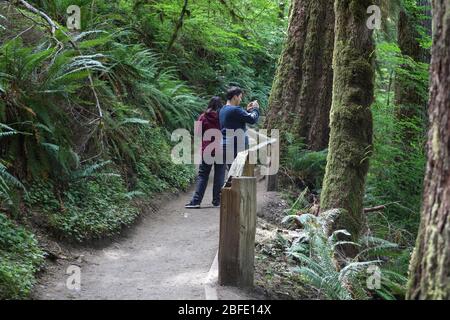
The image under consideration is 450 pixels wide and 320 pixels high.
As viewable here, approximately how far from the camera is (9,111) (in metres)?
8.01

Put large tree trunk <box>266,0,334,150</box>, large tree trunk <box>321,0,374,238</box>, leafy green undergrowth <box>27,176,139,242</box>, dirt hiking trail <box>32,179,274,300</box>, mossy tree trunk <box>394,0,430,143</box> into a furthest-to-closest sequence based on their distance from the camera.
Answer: large tree trunk <box>266,0,334,150</box> → mossy tree trunk <box>394,0,430,143</box> → large tree trunk <box>321,0,374,238</box> → leafy green undergrowth <box>27,176,139,242</box> → dirt hiking trail <box>32,179,274,300</box>

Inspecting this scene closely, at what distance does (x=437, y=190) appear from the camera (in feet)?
13.9

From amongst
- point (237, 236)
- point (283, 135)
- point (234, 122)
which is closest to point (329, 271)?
point (237, 236)

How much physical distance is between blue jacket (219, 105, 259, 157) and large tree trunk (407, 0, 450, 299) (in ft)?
17.8

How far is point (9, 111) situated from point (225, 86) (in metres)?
12.0

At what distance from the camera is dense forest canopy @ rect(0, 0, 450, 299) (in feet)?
22.7

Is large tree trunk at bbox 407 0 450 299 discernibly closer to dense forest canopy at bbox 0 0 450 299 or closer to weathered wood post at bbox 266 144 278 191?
dense forest canopy at bbox 0 0 450 299

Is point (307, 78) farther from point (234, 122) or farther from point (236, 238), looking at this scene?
point (236, 238)

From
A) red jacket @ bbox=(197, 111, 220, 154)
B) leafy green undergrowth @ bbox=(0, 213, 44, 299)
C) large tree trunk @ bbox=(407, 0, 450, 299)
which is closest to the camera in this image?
large tree trunk @ bbox=(407, 0, 450, 299)

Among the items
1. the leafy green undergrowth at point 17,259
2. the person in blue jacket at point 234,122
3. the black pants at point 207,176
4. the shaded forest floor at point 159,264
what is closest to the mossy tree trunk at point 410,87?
the person in blue jacket at point 234,122

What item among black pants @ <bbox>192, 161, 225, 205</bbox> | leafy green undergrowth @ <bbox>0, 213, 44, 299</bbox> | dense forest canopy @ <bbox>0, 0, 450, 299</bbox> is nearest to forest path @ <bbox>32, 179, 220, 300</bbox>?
leafy green undergrowth @ <bbox>0, 213, 44, 299</bbox>

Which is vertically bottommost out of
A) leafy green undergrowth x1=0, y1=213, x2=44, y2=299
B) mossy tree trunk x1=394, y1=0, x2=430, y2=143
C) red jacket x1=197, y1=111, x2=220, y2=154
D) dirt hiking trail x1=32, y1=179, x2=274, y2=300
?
dirt hiking trail x1=32, y1=179, x2=274, y2=300

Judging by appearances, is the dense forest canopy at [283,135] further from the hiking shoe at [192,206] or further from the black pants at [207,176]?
the black pants at [207,176]

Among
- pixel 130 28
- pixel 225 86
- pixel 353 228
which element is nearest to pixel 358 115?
pixel 353 228
